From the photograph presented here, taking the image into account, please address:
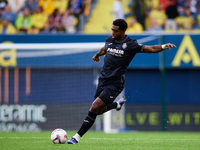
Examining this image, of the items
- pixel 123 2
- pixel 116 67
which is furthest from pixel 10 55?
pixel 116 67

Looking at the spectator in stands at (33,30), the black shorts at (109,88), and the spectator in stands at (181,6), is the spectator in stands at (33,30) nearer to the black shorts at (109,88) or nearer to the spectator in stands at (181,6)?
the spectator in stands at (181,6)

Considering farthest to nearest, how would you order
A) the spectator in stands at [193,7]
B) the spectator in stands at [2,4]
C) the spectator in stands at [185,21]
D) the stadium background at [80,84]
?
the spectator in stands at [2,4] < the spectator in stands at [193,7] < the spectator in stands at [185,21] < the stadium background at [80,84]

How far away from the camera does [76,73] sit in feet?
42.2

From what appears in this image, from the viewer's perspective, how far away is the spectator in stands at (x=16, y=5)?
15.5 m

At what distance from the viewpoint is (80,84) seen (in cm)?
1283

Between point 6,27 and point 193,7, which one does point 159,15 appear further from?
point 6,27

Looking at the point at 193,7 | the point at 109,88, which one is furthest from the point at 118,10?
the point at 109,88

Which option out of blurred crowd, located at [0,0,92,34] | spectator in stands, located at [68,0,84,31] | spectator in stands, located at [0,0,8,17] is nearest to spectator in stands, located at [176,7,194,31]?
blurred crowd, located at [0,0,92,34]

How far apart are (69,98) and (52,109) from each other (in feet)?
1.94

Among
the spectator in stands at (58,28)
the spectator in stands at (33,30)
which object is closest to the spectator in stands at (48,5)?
the spectator in stands at (58,28)

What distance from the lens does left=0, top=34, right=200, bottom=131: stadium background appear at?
495 inches

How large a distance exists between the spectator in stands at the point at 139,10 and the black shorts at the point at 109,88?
766 centimetres

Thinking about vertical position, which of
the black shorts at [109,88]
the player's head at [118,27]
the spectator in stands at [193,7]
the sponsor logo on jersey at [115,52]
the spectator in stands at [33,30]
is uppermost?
the spectator in stands at [193,7]

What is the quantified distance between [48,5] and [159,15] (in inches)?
160
